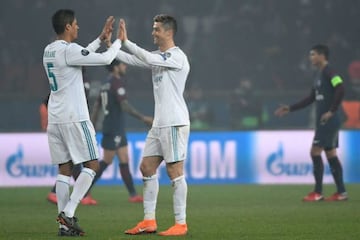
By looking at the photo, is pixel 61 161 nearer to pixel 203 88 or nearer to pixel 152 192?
pixel 152 192

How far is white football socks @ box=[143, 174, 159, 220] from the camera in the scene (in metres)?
10.4

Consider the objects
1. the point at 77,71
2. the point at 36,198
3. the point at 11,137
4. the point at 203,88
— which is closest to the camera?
the point at 77,71

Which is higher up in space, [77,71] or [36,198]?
[77,71]

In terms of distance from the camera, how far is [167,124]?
409 inches

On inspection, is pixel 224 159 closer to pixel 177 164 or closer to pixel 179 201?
pixel 177 164

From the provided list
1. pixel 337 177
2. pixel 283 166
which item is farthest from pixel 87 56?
pixel 283 166

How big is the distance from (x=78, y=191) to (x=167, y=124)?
1129 mm

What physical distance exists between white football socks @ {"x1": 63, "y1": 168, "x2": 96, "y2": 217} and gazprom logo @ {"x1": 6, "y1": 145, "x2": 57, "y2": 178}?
347 inches

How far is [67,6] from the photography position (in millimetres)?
23094

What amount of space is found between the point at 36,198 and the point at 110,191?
1.98m

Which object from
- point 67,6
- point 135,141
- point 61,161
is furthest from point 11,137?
point 61,161

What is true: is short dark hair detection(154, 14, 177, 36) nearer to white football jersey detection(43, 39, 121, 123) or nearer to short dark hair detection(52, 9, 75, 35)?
white football jersey detection(43, 39, 121, 123)

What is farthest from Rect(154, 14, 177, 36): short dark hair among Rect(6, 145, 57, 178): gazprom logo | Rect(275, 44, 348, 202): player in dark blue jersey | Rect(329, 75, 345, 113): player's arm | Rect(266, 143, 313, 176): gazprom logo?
Rect(266, 143, 313, 176): gazprom logo

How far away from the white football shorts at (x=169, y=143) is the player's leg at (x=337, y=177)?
5218 millimetres
